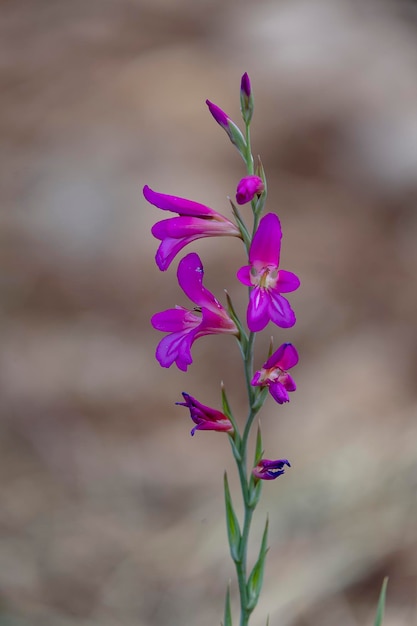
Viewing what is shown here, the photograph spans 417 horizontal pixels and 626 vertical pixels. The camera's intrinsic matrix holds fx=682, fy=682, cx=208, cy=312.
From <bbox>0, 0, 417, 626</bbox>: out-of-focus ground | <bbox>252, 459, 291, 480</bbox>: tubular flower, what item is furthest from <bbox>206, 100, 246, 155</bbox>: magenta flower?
<bbox>0, 0, 417, 626</bbox>: out-of-focus ground

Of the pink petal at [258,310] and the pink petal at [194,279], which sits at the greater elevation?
the pink petal at [194,279]

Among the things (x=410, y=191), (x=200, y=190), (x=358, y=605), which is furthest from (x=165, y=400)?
(x=410, y=191)

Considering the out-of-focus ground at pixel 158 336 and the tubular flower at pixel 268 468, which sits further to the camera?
the out-of-focus ground at pixel 158 336

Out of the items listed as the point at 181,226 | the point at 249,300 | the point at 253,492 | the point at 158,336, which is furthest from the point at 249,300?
the point at 158,336

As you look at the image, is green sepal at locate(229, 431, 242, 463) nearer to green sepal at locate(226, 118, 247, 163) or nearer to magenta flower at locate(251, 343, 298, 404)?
magenta flower at locate(251, 343, 298, 404)

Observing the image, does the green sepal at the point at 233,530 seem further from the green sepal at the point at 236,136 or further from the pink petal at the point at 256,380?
the green sepal at the point at 236,136

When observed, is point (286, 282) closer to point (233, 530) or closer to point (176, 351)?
point (176, 351)

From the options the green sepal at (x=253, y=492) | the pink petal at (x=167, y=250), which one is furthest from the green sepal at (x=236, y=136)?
the green sepal at (x=253, y=492)
